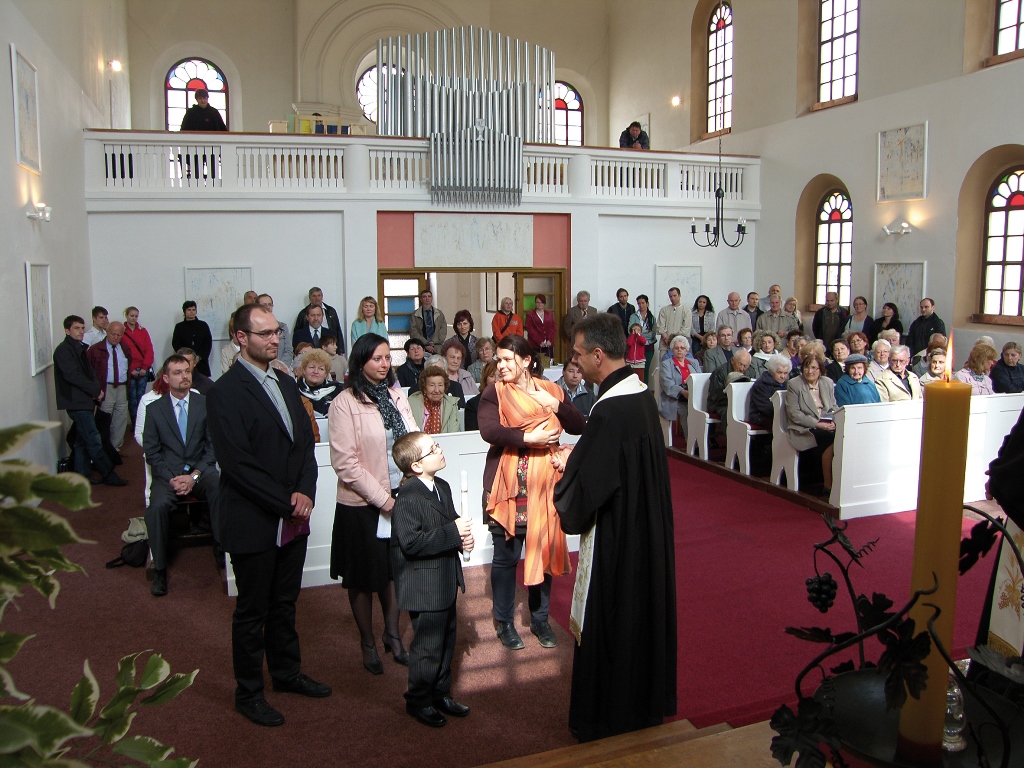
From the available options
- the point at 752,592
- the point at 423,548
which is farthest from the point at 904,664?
the point at 752,592

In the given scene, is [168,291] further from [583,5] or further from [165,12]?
[583,5]

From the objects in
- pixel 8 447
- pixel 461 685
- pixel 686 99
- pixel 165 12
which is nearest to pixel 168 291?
pixel 165 12

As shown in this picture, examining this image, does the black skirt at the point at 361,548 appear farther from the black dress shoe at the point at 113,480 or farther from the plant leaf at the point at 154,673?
the black dress shoe at the point at 113,480

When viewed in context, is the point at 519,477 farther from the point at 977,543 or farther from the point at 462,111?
the point at 462,111

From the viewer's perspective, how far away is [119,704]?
0.75m

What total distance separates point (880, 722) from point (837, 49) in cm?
1504

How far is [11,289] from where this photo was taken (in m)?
7.75

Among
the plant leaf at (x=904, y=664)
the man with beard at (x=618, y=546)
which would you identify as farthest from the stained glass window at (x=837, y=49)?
the plant leaf at (x=904, y=664)

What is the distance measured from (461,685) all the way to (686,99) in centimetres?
1586

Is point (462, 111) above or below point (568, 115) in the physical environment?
below

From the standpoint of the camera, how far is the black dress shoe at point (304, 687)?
160 inches

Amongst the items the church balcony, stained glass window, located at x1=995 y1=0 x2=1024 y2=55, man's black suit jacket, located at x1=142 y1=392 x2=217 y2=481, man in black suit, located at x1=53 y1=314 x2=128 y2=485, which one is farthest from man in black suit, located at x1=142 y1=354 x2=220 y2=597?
stained glass window, located at x1=995 y1=0 x2=1024 y2=55

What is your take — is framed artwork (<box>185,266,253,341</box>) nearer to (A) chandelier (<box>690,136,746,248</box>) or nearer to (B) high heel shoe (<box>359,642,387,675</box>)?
(A) chandelier (<box>690,136,746,248</box>)

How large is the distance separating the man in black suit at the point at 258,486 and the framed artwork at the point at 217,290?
30.0 ft
